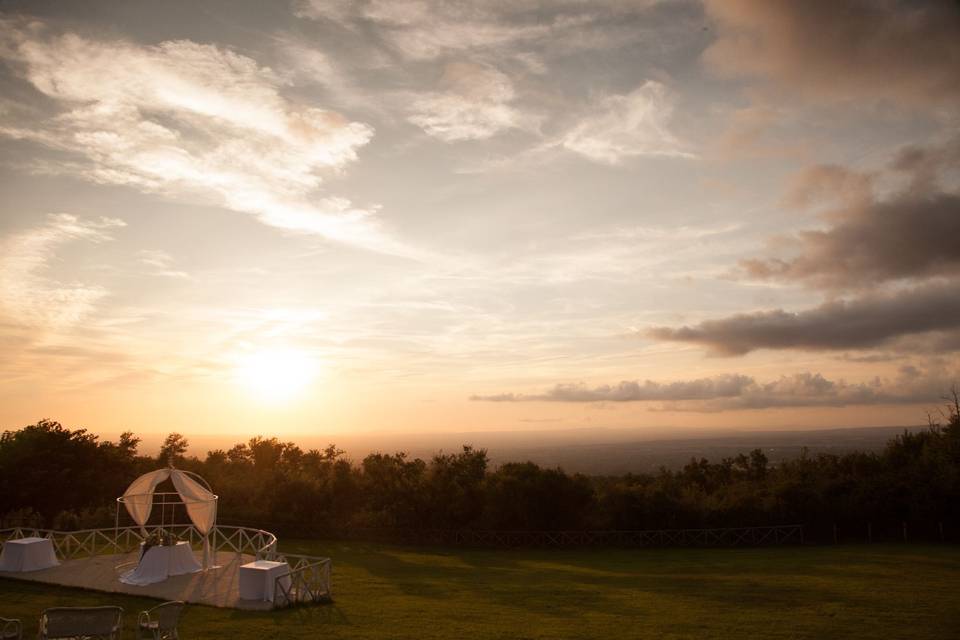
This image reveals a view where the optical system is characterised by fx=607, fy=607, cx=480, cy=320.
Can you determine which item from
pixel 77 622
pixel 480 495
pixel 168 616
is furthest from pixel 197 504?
pixel 480 495

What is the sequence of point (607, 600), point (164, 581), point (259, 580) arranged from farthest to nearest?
point (164, 581)
point (607, 600)
point (259, 580)

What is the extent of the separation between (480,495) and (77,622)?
2464 cm

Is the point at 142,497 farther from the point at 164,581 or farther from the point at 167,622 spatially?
the point at 167,622

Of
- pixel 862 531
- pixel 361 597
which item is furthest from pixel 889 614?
pixel 862 531

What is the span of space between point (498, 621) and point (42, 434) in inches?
1382

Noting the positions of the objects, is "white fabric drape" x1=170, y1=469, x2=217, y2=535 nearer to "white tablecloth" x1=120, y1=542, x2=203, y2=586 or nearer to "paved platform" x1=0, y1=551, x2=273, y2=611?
"white tablecloth" x1=120, y1=542, x2=203, y2=586

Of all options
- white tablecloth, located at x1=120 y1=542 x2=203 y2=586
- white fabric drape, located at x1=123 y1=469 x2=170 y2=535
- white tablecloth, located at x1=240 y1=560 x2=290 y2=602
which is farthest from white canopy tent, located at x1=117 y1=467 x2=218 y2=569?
white tablecloth, located at x1=240 y1=560 x2=290 y2=602

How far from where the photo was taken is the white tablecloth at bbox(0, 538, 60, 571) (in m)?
20.2

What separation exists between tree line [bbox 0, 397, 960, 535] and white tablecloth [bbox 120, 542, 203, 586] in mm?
13620

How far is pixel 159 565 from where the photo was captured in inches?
752

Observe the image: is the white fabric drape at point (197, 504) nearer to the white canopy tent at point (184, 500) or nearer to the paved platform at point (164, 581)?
the white canopy tent at point (184, 500)

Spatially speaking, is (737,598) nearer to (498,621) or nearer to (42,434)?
(498,621)

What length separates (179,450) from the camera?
46.7 meters

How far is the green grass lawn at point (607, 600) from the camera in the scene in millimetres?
14125
